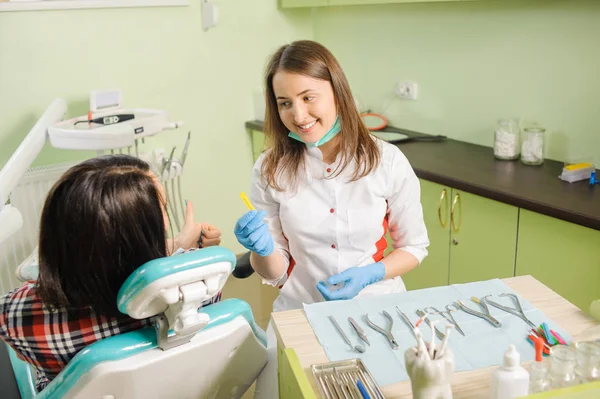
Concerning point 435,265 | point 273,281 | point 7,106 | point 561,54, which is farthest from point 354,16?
point 273,281

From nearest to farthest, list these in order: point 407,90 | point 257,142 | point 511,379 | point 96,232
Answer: point 511,379, point 96,232, point 407,90, point 257,142

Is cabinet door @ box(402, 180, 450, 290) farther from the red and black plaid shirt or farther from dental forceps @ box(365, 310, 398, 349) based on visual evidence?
the red and black plaid shirt

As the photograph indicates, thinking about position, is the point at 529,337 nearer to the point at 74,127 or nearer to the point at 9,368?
the point at 9,368

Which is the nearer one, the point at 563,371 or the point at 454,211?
the point at 563,371

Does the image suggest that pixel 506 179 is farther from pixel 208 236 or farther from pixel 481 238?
pixel 208 236

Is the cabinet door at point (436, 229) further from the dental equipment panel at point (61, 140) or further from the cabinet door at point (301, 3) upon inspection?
the cabinet door at point (301, 3)

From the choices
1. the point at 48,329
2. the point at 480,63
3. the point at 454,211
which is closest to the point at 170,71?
the point at 480,63

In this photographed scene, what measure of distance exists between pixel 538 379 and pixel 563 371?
40 mm

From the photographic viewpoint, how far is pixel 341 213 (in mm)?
1663

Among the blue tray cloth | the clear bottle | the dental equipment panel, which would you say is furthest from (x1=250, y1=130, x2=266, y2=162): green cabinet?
the clear bottle

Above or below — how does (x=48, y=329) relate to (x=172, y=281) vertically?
below

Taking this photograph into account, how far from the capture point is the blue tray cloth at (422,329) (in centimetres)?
111

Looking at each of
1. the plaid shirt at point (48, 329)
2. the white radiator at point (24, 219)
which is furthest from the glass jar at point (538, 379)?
the white radiator at point (24, 219)

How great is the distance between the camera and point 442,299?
1327 mm
